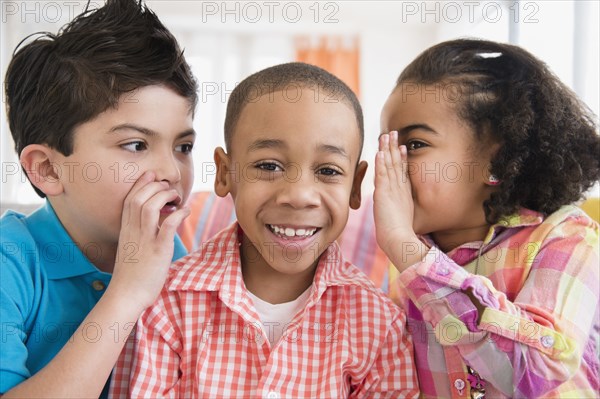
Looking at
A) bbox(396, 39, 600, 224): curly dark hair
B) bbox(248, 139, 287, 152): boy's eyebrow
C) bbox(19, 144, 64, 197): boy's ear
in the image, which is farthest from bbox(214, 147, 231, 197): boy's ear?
bbox(396, 39, 600, 224): curly dark hair

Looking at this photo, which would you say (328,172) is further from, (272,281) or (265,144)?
(272,281)

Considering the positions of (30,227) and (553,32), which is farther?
(553,32)

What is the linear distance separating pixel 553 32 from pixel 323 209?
9.44ft

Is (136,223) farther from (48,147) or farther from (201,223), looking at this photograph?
(201,223)

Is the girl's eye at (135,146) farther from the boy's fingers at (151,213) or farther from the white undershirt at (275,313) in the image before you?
the white undershirt at (275,313)

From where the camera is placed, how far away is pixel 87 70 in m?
1.21

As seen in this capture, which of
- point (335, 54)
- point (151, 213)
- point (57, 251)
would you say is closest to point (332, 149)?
point (151, 213)

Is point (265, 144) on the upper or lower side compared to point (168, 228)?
upper

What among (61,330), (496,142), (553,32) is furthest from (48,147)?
(553,32)

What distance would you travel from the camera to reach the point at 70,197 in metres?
1.25

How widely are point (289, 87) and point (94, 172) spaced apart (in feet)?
1.41

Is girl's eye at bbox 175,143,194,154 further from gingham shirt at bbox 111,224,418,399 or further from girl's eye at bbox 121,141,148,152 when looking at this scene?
gingham shirt at bbox 111,224,418,399

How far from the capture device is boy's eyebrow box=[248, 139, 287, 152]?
1123mm

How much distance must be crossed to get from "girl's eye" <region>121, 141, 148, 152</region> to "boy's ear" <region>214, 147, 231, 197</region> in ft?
0.49
